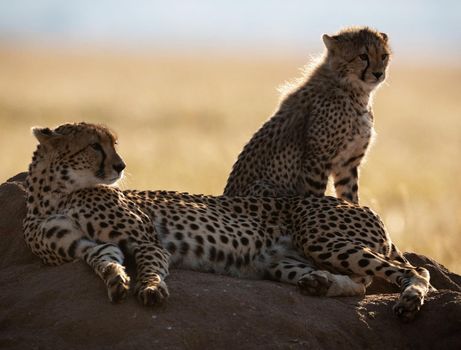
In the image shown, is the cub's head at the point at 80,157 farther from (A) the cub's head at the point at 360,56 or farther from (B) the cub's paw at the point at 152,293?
(A) the cub's head at the point at 360,56

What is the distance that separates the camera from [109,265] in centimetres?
443

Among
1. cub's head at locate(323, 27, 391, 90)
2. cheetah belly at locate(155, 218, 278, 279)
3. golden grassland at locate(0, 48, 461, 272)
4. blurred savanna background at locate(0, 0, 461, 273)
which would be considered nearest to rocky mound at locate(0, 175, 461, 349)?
cheetah belly at locate(155, 218, 278, 279)

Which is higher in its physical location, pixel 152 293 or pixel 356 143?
pixel 356 143

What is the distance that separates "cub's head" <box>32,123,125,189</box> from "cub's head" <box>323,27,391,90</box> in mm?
2313

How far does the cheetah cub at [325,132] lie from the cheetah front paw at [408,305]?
6.49ft

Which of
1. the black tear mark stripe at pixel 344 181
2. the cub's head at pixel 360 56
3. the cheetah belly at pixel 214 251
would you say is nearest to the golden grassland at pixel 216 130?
the black tear mark stripe at pixel 344 181

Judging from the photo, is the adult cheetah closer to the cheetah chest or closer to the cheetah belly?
the cheetah belly

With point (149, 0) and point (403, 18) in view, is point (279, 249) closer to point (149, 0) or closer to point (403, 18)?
point (403, 18)

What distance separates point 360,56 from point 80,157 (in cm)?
249

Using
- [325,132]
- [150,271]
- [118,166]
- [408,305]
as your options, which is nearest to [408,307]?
[408,305]

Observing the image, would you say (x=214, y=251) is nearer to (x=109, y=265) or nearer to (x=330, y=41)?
(x=109, y=265)

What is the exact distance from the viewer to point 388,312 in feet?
15.3

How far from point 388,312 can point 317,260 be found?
0.57 m

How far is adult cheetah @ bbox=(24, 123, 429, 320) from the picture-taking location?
476 centimetres
